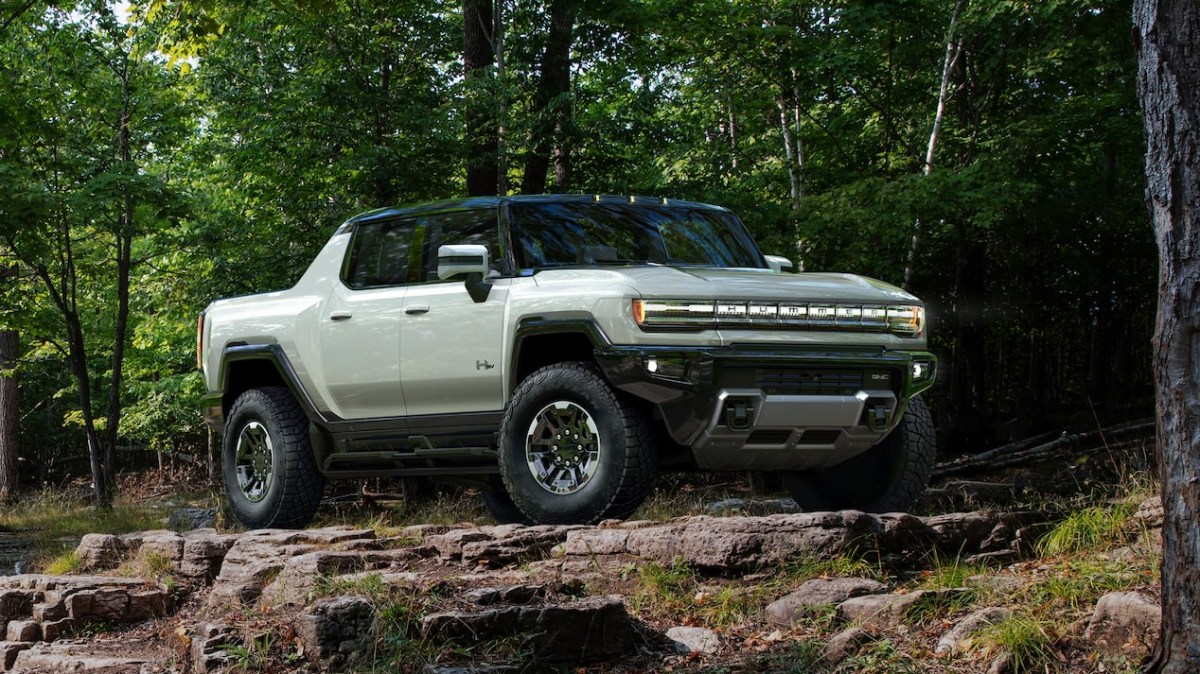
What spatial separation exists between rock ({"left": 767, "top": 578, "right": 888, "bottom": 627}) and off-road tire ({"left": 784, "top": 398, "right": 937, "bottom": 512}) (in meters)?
2.05

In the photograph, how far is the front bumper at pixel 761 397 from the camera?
6.80 m

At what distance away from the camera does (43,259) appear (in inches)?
739

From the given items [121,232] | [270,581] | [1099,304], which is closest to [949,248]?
[1099,304]

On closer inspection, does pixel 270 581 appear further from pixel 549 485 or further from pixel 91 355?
pixel 91 355

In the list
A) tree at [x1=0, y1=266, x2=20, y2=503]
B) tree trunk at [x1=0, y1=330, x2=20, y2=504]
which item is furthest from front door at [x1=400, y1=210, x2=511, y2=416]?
tree trunk at [x1=0, y1=330, x2=20, y2=504]

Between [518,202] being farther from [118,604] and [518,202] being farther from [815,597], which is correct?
[815,597]

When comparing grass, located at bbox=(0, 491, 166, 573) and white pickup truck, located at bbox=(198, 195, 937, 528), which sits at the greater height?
white pickup truck, located at bbox=(198, 195, 937, 528)

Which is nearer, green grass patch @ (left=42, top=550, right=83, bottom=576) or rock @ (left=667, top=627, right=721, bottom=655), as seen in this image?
rock @ (left=667, top=627, right=721, bottom=655)

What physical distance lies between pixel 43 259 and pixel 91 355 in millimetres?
12929

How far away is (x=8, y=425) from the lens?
79.1 feet

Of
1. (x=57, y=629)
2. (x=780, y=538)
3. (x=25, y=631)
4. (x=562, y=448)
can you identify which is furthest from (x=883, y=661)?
(x=25, y=631)

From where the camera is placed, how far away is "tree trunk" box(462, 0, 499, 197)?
49.1 ft

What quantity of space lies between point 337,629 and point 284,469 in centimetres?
346

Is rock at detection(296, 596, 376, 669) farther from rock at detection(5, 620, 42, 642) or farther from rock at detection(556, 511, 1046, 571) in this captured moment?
rock at detection(5, 620, 42, 642)
